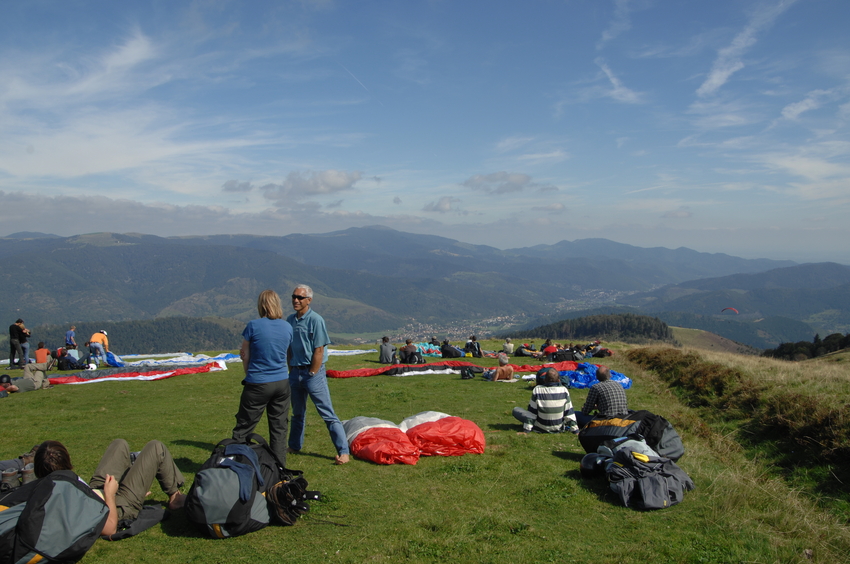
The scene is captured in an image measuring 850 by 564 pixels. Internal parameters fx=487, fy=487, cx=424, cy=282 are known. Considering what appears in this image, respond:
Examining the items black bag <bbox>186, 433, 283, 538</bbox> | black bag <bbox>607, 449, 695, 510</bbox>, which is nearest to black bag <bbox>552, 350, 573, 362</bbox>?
black bag <bbox>607, 449, 695, 510</bbox>

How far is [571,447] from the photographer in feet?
31.2

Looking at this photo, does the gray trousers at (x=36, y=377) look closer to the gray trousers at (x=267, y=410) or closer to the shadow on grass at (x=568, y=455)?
the gray trousers at (x=267, y=410)

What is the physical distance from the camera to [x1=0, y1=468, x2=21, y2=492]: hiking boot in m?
5.57

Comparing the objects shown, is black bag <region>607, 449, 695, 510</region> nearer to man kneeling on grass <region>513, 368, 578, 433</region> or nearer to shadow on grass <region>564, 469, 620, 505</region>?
shadow on grass <region>564, 469, 620, 505</region>

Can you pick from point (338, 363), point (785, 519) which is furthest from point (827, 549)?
point (338, 363)

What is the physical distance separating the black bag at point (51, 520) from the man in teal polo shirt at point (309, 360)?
120 inches

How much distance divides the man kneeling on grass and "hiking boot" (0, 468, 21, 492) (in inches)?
337

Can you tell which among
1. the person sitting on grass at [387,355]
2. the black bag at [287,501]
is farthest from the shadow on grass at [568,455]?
the person sitting on grass at [387,355]

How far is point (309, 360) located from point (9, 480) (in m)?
3.69

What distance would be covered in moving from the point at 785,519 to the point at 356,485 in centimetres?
553

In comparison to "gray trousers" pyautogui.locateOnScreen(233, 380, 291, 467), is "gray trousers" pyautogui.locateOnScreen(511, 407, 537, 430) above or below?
below

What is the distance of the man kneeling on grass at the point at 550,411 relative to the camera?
1050cm

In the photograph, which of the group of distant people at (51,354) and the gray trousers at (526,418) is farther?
the group of distant people at (51,354)

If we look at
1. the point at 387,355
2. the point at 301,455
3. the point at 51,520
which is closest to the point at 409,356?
the point at 387,355
